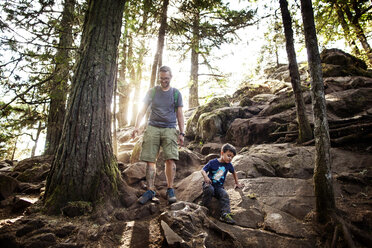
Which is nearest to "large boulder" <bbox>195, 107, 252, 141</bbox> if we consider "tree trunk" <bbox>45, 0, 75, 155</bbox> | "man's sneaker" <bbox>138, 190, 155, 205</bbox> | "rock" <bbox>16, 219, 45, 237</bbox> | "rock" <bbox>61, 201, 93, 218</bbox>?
"man's sneaker" <bbox>138, 190, 155, 205</bbox>

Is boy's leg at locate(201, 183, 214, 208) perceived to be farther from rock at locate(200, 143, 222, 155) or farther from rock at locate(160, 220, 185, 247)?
rock at locate(200, 143, 222, 155)

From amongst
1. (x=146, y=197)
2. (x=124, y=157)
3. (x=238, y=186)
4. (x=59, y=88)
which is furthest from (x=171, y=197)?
(x=59, y=88)

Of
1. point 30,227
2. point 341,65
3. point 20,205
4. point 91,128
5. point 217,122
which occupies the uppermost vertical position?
point 341,65

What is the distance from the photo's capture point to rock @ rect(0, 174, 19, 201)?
12.2 ft

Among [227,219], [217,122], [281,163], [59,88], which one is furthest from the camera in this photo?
[217,122]

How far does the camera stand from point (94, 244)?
2.48m

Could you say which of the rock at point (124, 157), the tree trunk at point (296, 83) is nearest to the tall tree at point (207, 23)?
the tree trunk at point (296, 83)

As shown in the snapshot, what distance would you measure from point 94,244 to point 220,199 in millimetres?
2235

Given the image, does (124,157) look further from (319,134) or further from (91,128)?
(319,134)

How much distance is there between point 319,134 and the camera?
3.24 m

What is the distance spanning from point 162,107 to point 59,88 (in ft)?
13.8

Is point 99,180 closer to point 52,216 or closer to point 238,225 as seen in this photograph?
point 52,216

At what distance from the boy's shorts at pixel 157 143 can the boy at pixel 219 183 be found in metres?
0.82

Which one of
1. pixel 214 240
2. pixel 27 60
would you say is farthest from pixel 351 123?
pixel 27 60
